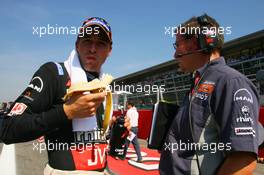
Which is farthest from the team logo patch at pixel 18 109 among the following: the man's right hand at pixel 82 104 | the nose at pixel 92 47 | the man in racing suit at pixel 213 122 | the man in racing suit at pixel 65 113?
the man in racing suit at pixel 213 122

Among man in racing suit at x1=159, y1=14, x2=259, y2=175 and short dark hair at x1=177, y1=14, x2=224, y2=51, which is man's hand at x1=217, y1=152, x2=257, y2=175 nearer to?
man in racing suit at x1=159, y1=14, x2=259, y2=175

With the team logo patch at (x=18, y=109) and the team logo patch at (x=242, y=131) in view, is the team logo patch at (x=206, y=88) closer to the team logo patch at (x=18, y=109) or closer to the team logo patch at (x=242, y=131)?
the team logo patch at (x=242, y=131)

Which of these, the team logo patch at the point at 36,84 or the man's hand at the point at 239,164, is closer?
the team logo patch at the point at 36,84

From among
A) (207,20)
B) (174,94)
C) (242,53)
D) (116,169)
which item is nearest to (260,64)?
(242,53)

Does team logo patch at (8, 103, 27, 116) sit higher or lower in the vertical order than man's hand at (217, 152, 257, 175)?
higher

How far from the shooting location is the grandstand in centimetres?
1688

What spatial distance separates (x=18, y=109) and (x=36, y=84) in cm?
15

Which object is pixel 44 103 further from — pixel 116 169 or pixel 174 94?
pixel 174 94

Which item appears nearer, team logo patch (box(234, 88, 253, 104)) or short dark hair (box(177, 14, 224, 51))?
team logo patch (box(234, 88, 253, 104))

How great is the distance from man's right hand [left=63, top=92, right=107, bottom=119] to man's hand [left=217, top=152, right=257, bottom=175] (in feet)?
2.73

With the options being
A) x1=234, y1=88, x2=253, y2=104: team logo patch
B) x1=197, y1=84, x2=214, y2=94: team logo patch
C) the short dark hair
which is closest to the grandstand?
the short dark hair

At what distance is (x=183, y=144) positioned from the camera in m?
1.88

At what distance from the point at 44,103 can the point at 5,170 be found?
264 inches

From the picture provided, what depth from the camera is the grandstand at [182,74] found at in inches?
664
